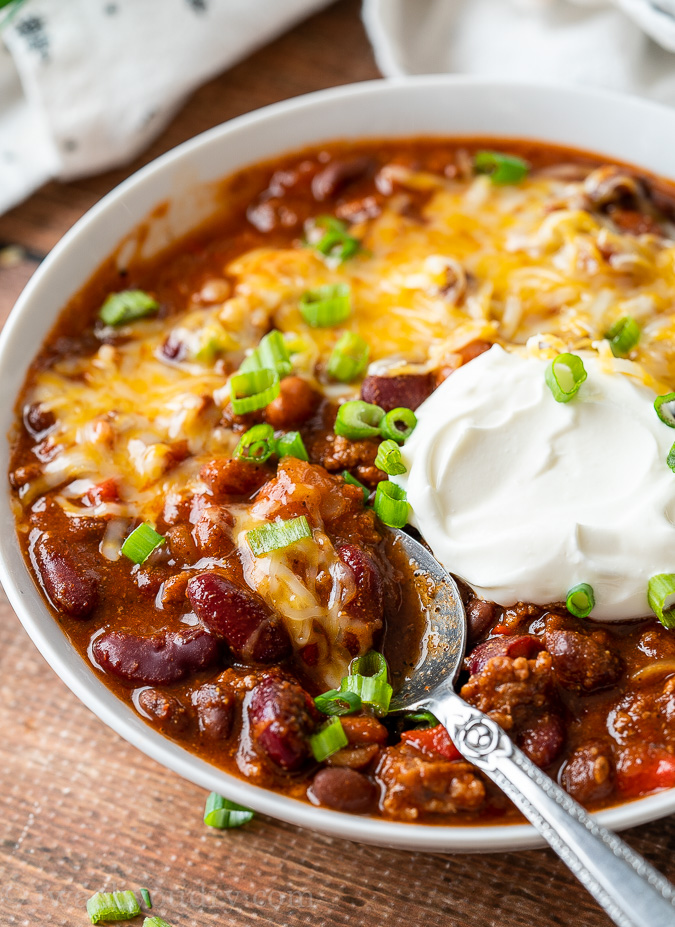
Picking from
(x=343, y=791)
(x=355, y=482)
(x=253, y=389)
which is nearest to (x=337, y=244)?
(x=253, y=389)

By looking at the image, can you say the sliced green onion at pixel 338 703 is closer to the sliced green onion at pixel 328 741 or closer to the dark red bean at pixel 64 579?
the sliced green onion at pixel 328 741

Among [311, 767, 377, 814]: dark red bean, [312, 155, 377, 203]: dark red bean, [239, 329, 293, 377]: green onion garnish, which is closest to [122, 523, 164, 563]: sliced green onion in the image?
[239, 329, 293, 377]: green onion garnish

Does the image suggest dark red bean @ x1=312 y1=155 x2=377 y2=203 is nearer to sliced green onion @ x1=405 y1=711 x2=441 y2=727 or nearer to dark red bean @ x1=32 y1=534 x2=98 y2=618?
dark red bean @ x1=32 y1=534 x2=98 y2=618

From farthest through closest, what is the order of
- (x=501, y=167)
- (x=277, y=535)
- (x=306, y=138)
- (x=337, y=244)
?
1. (x=306, y=138)
2. (x=501, y=167)
3. (x=337, y=244)
4. (x=277, y=535)

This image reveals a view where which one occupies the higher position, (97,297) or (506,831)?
(97,297)

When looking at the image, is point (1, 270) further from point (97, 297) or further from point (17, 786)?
point (17, 786)

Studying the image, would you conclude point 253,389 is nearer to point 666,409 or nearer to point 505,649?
point 505,649

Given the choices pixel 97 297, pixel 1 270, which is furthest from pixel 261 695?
pixel 1 270
